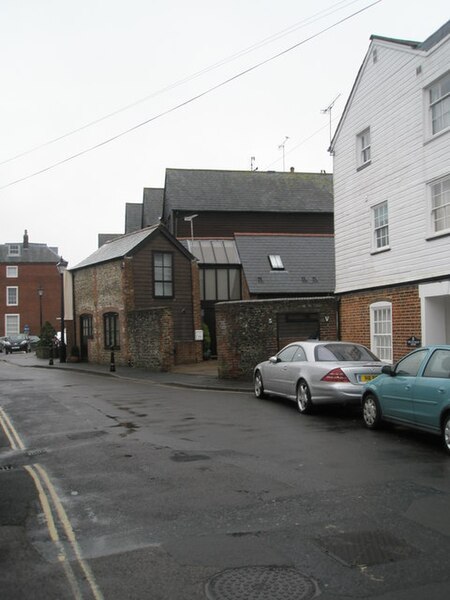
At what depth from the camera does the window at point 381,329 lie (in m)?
Result: 17.0

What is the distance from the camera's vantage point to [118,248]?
103 feet

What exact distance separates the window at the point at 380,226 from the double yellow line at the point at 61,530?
12.6 metres

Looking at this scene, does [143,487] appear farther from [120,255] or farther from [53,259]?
[53,259]

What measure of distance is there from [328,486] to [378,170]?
13021 mm

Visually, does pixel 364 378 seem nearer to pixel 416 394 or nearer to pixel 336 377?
pixel 336 377

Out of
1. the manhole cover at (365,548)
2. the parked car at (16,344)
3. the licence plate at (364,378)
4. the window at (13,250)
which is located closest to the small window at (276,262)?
the licence plate at (364,378)

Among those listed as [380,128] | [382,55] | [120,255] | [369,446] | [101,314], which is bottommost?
[369,446]

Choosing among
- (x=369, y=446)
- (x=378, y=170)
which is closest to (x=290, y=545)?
(x=369, y=446)

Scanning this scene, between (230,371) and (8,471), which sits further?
(230,371)

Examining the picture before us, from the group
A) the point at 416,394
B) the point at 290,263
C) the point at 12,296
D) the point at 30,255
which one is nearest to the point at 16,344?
the point at 12,296

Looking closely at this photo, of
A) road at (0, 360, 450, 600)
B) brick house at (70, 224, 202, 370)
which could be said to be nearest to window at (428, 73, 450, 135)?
road at (0, 360, 450, 600)

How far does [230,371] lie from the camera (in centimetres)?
2000

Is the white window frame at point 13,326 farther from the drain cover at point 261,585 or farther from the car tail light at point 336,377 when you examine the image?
the drain cover at point 261,585

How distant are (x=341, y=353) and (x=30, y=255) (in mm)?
62529
